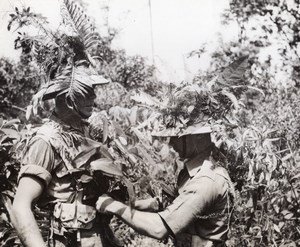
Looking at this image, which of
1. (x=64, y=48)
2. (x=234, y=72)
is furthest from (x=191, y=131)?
(x=64, y=48)

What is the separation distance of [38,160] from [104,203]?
0.40 m

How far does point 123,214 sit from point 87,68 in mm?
884

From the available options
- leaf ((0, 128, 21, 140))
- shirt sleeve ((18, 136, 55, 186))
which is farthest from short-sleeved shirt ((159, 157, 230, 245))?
leaf ((0, 128, 21, 140))

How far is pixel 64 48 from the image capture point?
253cm

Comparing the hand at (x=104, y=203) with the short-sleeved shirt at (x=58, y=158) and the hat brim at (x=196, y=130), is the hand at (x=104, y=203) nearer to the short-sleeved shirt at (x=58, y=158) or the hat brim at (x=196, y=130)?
the short-sleeved shirt at (x=58, y=158)

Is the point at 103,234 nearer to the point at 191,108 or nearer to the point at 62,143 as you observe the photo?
the point at 62,143

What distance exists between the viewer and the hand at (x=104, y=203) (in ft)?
7.43

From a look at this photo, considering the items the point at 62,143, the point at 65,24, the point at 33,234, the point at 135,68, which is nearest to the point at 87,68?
the point at 65,24

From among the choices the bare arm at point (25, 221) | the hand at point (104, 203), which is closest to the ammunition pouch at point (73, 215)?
the hand at point (104, 203)

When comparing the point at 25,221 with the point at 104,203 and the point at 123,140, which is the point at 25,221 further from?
the point at 123,140

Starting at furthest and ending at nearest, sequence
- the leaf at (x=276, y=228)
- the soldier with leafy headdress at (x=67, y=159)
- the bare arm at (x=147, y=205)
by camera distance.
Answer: the leaf at (x=276, y=228), the bare arm at (x=147, y=205), the soldier with leafy headdress at (x=67, y=159)

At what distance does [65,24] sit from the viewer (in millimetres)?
2553

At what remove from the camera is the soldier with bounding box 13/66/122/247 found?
2252mm

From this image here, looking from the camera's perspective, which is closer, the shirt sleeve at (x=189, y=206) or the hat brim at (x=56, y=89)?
the shirt sleeve at (x=189, y=206)
